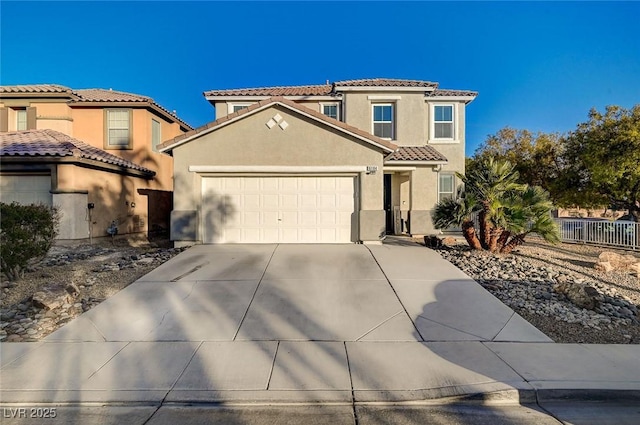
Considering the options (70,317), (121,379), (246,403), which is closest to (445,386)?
(246,403)

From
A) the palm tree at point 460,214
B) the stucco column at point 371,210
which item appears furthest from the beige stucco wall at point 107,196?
the palm tree at point 460,214

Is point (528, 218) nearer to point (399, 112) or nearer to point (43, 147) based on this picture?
point (399, 112)

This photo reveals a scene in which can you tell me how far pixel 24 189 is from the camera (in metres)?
12.3

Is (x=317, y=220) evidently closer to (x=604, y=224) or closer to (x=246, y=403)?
(x=246, y=403)

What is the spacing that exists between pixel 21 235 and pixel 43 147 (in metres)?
7.21

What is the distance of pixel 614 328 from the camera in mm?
5449

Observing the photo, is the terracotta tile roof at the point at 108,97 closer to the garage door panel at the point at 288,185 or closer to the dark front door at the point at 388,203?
the garage door panel at the point at 288,185

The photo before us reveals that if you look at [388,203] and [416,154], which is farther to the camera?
[388,203]

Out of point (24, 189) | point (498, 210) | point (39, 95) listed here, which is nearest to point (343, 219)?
point (498, 210)

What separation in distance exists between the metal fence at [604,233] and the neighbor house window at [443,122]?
6.43m

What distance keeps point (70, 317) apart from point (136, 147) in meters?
12.5

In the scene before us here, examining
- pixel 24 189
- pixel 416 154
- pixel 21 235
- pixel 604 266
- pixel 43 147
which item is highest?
pixel 416 154

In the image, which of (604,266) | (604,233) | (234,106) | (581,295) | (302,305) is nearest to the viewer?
(302,305)

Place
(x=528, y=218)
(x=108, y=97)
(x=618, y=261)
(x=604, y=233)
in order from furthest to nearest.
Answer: (x=108, y=97), (x=604, y=233), (x=528, y=218), (x=618, y=261)
